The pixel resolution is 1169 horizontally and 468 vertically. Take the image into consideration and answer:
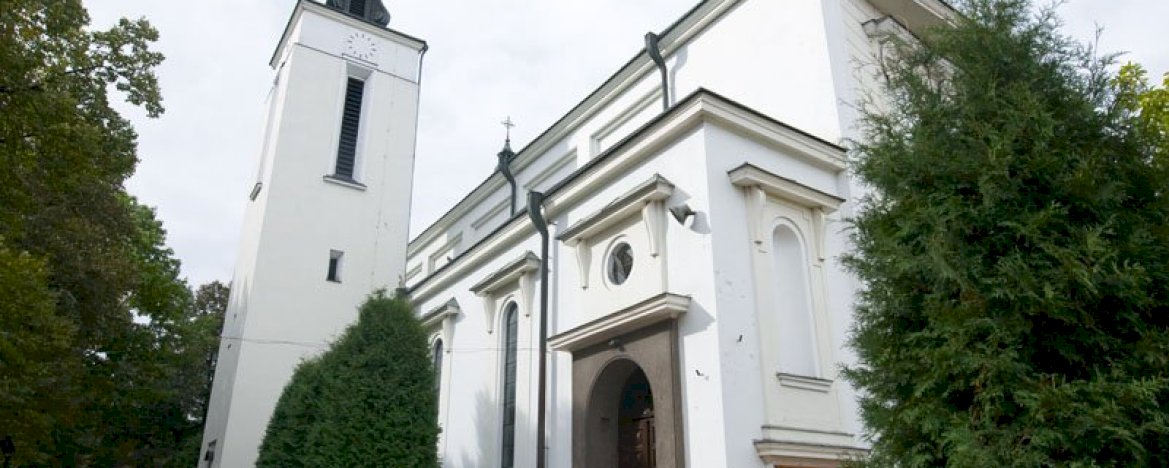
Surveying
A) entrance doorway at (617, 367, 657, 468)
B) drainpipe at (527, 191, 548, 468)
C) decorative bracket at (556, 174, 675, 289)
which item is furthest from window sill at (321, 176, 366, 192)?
entrance doorway at (617, 367, 657, 468)

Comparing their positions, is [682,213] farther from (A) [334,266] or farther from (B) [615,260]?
(A) [334,266]

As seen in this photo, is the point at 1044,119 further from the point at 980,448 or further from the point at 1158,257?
the point at 980,448

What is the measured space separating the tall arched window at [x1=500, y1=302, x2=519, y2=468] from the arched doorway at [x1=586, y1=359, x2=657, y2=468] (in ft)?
8.07

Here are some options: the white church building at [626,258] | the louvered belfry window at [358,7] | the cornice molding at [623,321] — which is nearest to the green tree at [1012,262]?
the white church building at [626,258]

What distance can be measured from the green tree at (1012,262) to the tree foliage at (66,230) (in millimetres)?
7920

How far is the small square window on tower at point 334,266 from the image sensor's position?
18.9m

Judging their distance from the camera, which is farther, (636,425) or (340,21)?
(340,21)

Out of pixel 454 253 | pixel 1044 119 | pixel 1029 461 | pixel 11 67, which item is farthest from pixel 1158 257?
pixel 454 253

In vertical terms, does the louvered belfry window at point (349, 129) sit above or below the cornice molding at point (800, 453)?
above

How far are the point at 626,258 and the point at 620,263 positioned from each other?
14cm

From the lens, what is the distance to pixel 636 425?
1089 cm

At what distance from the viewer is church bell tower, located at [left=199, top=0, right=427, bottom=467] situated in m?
17.4

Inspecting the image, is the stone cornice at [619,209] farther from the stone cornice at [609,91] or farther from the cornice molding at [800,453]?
the stone cornice at [609,91]

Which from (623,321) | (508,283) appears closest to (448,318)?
(508,283)
